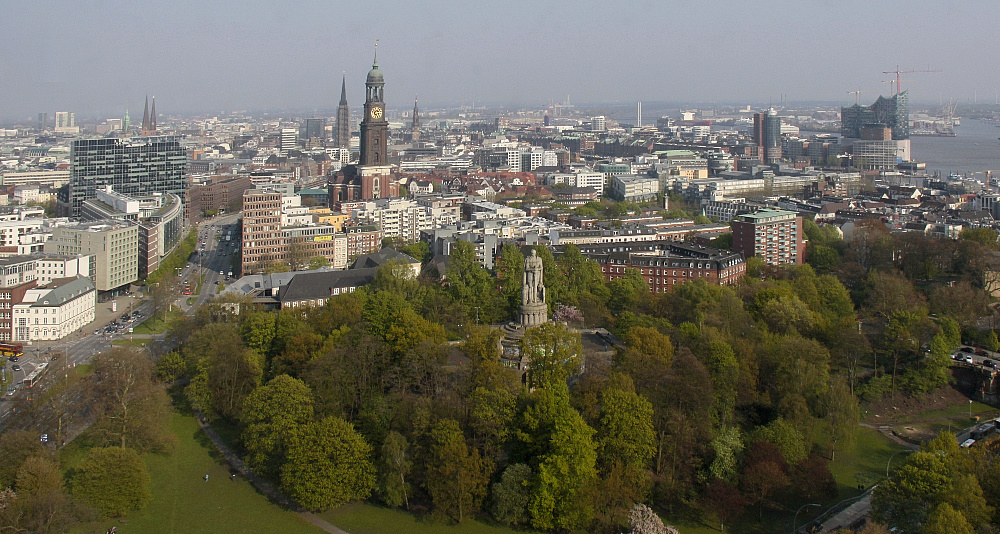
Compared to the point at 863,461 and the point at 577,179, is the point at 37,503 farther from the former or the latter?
the point at 577,179

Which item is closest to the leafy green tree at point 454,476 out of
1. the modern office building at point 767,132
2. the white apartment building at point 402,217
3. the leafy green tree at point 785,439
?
the leafy green tree at point 785,439

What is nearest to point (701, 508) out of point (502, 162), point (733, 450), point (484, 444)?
point (733, 450)

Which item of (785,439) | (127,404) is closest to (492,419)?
(785,439)

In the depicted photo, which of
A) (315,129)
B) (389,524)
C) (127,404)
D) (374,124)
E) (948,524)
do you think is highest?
(315,129)

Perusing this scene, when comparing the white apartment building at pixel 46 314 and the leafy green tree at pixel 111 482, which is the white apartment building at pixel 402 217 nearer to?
the white apartment building at pixel 46 314

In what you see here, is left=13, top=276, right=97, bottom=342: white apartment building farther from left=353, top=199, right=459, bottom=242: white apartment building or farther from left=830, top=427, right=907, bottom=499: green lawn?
left=830, top=427, right=907, bottom=499: green lawn
